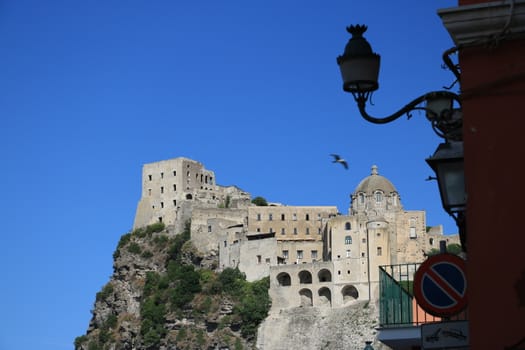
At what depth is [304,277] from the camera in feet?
347

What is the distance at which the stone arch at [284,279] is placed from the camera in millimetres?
105625

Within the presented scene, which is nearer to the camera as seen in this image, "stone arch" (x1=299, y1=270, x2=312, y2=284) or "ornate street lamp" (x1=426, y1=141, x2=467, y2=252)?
"ornate street lamp" (x1=426, y1=141, x2=467, y2=252)

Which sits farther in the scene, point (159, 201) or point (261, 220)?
point (159, 201)

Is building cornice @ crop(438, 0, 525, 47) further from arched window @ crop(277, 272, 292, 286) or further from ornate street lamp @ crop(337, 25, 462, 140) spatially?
arched window @ crop(277, 272, 292, 286)

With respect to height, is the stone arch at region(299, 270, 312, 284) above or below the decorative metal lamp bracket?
above

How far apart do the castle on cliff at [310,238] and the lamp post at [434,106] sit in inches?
3435

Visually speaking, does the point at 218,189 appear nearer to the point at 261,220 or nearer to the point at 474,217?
the point at 261,220

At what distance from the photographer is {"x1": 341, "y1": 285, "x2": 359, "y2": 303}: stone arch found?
102 metres

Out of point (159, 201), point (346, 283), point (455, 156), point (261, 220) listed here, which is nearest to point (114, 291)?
point (159, 201)

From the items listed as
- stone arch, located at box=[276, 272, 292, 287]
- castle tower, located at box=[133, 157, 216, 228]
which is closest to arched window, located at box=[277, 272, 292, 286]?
stone arch, located at box=[276, 272, 292, 287]

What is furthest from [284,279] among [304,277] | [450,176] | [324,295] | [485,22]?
[485,22]

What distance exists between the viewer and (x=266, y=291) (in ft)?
344

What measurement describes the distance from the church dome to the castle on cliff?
0.10 meters

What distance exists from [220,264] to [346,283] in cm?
1495
